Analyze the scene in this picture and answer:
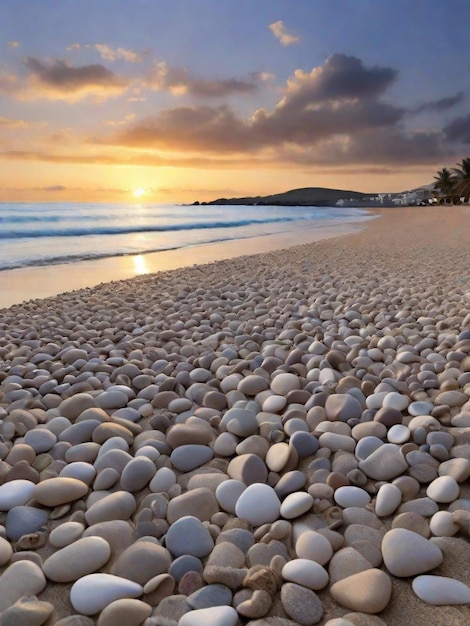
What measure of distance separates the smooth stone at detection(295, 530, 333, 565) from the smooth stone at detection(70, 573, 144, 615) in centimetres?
32

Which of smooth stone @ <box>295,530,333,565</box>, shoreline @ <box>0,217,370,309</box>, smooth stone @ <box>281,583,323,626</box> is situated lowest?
smooth stone @ <box>281,583,323,626</box>

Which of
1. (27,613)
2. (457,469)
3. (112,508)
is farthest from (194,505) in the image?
(457,469)

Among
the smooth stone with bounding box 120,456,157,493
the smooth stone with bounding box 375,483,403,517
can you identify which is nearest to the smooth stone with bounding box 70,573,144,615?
the smooth stone with bounding box 120,456,157,493

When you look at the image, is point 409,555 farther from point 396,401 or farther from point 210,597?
point 396,401

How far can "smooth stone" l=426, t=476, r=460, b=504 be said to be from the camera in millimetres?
1100

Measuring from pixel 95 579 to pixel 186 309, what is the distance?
226 cm

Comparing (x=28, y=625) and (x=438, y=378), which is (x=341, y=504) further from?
(x=438, y=378)

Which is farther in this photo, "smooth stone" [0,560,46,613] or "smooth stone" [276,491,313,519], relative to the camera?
"smooth stone" [276,491,313,519]

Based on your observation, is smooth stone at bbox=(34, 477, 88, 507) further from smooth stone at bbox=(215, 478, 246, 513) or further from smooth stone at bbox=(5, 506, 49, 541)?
smooth stone at bbox=(215, 478, 246, 513)

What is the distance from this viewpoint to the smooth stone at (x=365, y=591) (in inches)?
33.2

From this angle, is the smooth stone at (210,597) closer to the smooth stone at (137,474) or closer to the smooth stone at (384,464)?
the smooth stone at (137,474)

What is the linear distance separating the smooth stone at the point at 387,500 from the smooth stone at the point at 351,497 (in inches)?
1.1

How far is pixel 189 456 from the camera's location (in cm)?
133

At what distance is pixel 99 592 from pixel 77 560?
0.11 m
